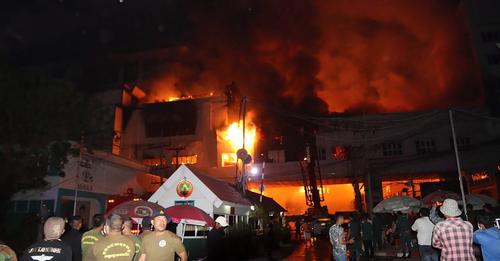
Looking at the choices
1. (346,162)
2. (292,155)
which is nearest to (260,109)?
(292,155)

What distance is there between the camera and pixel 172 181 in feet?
54.8

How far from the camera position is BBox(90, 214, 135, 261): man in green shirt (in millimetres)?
4641

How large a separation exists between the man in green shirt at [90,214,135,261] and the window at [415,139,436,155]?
3791 centimetres

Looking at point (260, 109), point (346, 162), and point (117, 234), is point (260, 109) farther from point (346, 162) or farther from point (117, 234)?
point (117, 234)

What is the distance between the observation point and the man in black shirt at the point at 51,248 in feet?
13.8

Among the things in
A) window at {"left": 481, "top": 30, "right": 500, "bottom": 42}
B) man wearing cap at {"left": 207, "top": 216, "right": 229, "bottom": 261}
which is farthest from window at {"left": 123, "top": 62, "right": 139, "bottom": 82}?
man wearing cap at {"left": 207, "top": 216, "right": 229, "bottom": 261}

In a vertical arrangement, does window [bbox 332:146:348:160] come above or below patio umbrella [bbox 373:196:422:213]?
above

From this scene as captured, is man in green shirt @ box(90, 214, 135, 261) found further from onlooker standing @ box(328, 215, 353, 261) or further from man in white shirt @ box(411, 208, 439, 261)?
man in white shirt @ box(411, 208, 439, 261)

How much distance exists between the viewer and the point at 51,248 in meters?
4.24

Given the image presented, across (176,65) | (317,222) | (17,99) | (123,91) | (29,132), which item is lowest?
(317,222)

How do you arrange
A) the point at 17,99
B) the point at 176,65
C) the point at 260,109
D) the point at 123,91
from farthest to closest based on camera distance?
1. the point at 176,65
2. the point at 123,91
3. the point at 260,109
4. the point at 17,99

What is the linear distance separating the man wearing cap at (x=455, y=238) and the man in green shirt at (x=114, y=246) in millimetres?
4228

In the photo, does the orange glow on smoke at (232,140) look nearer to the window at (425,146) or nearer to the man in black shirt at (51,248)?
Answer: the window at (425,146)

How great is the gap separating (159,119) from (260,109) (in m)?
11.8
